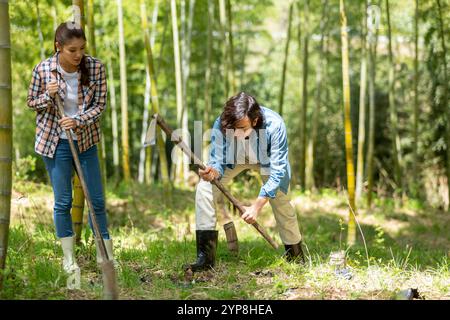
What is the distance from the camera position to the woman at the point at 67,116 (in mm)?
3408


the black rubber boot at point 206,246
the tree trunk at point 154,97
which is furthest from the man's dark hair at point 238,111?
the tree trunk at point 154,97

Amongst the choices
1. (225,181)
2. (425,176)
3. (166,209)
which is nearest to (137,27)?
(166,209)

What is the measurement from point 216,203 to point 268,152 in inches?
20.1

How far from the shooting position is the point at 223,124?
3.81 metres

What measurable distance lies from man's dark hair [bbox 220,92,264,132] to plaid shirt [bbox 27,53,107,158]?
2.44 feet

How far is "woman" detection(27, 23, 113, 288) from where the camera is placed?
11.2 feet

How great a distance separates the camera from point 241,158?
403 centimetres

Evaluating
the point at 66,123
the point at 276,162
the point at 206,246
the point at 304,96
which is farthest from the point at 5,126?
the point at 304,96

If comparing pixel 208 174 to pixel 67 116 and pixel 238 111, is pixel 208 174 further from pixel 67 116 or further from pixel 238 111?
pixel 67 116

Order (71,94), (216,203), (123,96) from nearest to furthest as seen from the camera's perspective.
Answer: (71,94)
(216,203)
(123,96)

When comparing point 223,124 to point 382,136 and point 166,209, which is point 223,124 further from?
point 382,136

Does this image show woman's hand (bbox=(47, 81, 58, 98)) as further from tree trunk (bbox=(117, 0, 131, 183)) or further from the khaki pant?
tree trunk (bbox=(117, 0, 131, 183))

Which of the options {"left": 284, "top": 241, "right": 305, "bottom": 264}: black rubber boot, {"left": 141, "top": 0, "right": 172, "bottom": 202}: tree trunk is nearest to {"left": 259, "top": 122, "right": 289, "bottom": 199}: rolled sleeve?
{"left": 284, "top": 241, "right": 305, "bottom": 264}: black rubber boot

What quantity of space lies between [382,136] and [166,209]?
818cm
